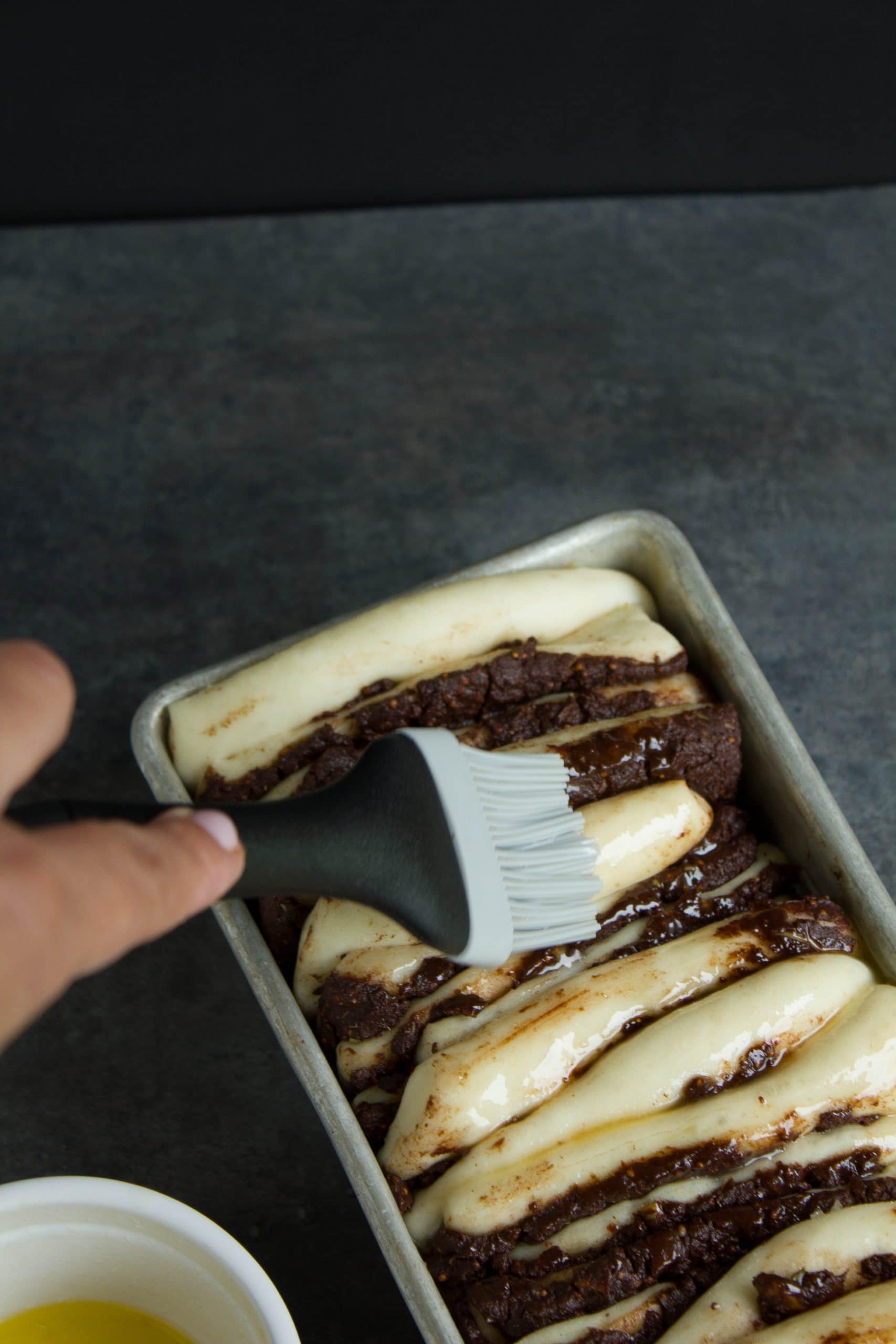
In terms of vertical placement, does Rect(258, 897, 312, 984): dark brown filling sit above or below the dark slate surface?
below

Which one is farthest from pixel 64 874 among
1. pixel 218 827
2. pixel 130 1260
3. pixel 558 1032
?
pixel 558 1032

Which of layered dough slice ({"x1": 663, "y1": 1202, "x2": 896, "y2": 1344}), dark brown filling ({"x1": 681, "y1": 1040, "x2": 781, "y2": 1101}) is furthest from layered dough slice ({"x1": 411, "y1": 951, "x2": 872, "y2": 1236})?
layered dough slice ({"x1": 663, "y1": 1202, "x2": 896, "y2": 1344})

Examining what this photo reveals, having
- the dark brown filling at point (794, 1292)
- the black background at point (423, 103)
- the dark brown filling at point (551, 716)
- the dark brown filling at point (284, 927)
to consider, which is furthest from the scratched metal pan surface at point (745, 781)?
the black background at point (423, 103)

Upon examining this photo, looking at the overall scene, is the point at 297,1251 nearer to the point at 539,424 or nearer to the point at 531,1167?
the point at 531,1167

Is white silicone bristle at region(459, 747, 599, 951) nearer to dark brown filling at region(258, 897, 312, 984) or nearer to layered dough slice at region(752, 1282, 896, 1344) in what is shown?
dark brown filling at region(258, 897, 312, 984)

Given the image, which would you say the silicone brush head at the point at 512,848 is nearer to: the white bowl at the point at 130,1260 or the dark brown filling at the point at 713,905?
the dark brown filling at the point at 713,905

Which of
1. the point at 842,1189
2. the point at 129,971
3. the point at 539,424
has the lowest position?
the point at 129,971

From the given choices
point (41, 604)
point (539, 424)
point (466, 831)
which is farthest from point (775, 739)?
point (41, 604)
